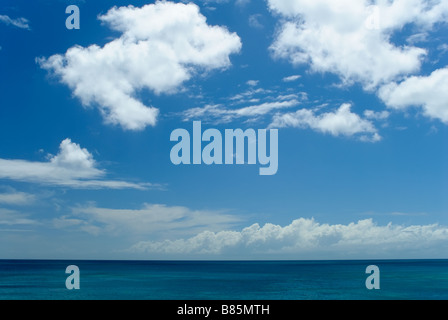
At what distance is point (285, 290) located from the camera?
120ft
